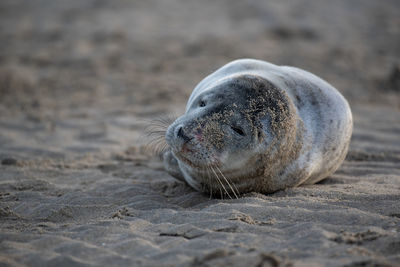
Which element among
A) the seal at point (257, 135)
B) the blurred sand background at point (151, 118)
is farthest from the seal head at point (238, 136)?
the blurred sand background at point (151, 118)

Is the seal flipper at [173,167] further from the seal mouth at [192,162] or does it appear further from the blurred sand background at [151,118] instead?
the seal mouth at [192,162]

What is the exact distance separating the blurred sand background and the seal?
0.68ft

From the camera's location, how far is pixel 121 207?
3795mm

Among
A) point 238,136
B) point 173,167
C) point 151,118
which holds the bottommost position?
point 173,167

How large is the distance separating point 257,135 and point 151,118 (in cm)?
343

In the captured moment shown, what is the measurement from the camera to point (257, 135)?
3736 millimetres

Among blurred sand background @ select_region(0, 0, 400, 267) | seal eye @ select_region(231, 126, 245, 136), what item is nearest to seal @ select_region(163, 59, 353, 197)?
seal eye @ select_region(231, 126, 245, 136)

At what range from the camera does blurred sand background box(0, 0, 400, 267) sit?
2906mm

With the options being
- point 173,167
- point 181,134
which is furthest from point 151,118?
point 181,134

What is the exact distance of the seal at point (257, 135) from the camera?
12.1ft

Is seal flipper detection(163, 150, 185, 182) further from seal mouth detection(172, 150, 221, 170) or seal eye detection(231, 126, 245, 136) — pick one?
seal eye detection(231, 126, 245, 136)

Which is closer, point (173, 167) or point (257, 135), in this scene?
point (257, 135)

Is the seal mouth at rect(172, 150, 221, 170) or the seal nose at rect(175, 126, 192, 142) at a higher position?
the seal nose at rect(175, 126, 192, 142)

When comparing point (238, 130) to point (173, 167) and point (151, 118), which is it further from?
point (151, 118)
